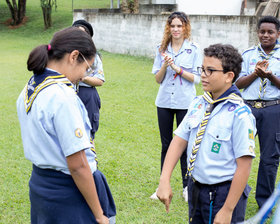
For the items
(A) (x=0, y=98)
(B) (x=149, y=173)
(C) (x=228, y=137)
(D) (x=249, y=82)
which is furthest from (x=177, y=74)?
(A) (x=0, y=98)

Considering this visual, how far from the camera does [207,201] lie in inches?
102

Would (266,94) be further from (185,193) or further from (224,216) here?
(224,216)

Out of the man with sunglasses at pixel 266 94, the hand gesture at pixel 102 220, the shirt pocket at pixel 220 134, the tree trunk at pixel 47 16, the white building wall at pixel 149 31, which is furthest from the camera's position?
the tree trunk at pixel 47 16

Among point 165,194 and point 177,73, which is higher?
point 177,73

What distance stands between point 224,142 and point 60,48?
120cm

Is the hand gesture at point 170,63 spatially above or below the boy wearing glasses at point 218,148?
above

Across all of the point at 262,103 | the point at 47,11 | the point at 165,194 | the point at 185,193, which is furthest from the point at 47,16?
the point at 165,194

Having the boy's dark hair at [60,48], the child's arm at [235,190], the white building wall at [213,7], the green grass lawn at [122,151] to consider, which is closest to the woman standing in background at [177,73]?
the green grass lawn at [122,151]

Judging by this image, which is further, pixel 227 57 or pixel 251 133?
pixel 227 57

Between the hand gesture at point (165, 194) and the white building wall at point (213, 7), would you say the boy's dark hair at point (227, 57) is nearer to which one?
the hand gesture at point (165, 194)

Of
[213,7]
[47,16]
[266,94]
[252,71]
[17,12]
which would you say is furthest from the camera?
[17,12]

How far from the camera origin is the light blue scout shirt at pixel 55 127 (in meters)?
2.11

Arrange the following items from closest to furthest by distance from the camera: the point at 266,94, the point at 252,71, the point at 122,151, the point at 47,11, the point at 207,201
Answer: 1. the point at 207,201
2. the point at 266,94
3. the point at 252,71
4. the point at 122,151
5. the point at 47,11

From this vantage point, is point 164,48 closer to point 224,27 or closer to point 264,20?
point 264,20
